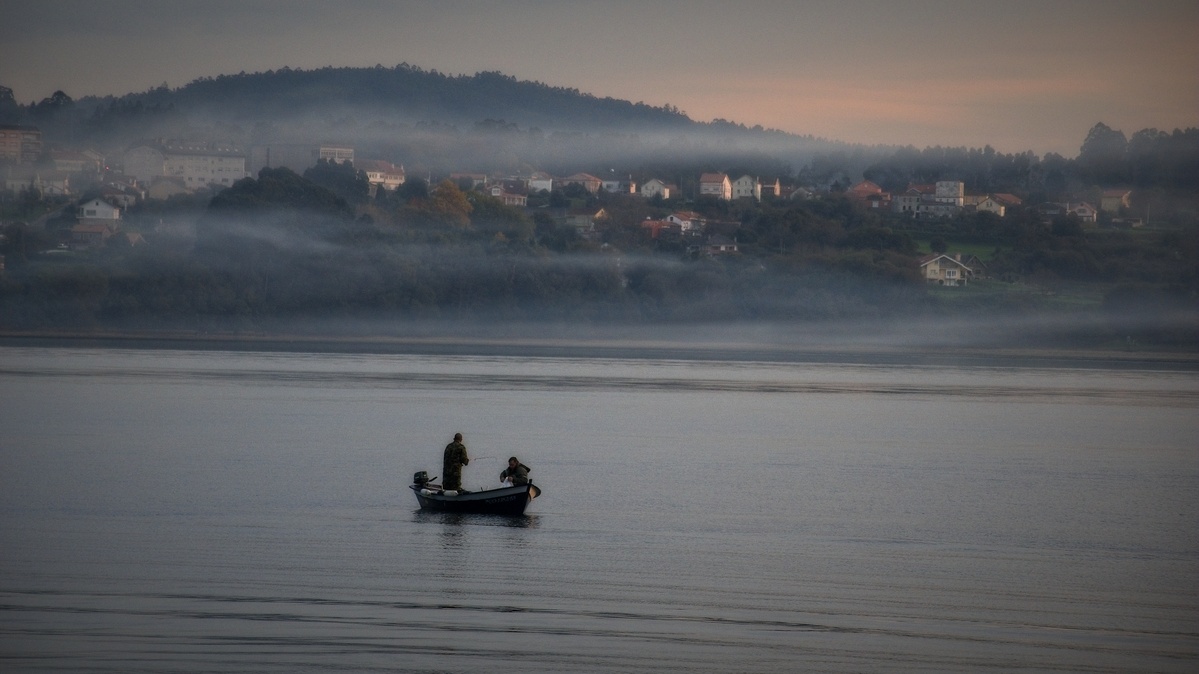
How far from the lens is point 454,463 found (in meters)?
26.2

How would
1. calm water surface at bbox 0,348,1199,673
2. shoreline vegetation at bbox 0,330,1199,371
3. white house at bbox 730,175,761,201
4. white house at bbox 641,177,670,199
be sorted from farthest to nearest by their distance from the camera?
white house at bbox 730,175,761,201, white house at bbox 641,177,670,199, shoreline vegetation at bbox 0,330,1199,371, calm water surface at bbox 0,348,1199,673

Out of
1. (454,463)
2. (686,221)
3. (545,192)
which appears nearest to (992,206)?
(686,221)

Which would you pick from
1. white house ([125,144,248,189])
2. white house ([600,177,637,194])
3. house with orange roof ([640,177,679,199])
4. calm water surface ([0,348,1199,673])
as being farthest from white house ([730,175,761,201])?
calm water surface ([0,348,1199,673])

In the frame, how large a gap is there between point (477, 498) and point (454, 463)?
2.64 feet

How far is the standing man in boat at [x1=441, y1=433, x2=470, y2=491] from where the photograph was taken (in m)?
26.1

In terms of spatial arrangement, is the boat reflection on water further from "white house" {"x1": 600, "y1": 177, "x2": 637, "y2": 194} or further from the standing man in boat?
"white house" {"x1": 600, "y1": 177, "x2": 637, "y2": 194}

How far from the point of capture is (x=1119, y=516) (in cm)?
2892

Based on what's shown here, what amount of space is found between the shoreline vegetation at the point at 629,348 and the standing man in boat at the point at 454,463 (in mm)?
68699

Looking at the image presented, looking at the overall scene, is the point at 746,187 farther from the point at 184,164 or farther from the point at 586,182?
the point at 184,164

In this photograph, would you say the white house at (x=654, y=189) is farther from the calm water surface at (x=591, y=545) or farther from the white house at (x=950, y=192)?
the calm water surface at (x=591, y=545)

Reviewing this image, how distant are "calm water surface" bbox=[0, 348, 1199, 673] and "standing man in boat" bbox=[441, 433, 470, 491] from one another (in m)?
0.93

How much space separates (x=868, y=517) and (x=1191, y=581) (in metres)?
7.18

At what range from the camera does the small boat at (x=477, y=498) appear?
25.7m

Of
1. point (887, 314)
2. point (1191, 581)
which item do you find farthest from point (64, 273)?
point (1191, 581)
